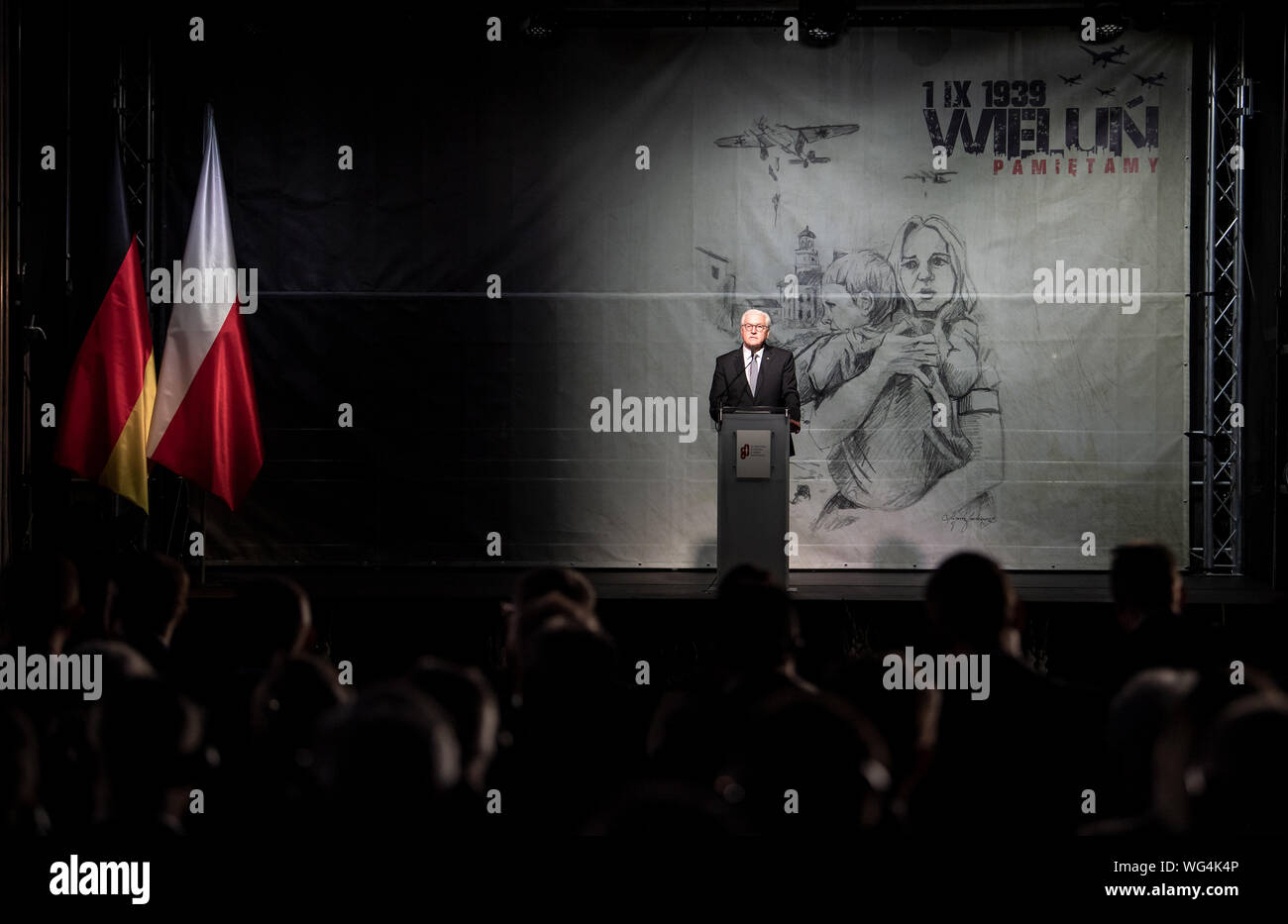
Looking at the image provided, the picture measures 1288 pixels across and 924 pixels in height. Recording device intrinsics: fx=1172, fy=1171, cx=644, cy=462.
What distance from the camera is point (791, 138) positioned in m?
7.17

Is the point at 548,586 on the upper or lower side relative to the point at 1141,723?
upper

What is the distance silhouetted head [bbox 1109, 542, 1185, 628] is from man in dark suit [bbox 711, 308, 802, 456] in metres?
3.30

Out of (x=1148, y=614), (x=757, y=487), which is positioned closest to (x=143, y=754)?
(x=1148, y=614)

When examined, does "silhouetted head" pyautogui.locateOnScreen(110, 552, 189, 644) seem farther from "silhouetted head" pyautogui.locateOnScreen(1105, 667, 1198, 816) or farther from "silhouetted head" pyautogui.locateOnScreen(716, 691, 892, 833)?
"silhouetted head" pyautogui.locateOnScreen(1105, 667, 1198, 816)

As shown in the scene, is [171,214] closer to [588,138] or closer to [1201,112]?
[588,138]

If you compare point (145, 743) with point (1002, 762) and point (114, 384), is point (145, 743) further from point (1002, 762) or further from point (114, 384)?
point (114, 384)

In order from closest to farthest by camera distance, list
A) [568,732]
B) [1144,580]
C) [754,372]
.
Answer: [568,732]
[1144,580]
[754,372]

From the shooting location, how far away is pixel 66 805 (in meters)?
2.29

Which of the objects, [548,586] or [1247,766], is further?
[548,586]

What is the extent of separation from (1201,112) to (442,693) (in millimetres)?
6756

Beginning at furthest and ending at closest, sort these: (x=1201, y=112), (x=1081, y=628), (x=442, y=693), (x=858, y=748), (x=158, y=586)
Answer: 1. (x=1201, y=112)
2. (x=1081, y=628)
3. (x=158, y=586)
4. (x=442, y=693)
5. (x=858, y=748)

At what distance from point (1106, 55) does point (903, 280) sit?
1821 millimetres

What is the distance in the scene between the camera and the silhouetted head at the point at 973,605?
2617mm
